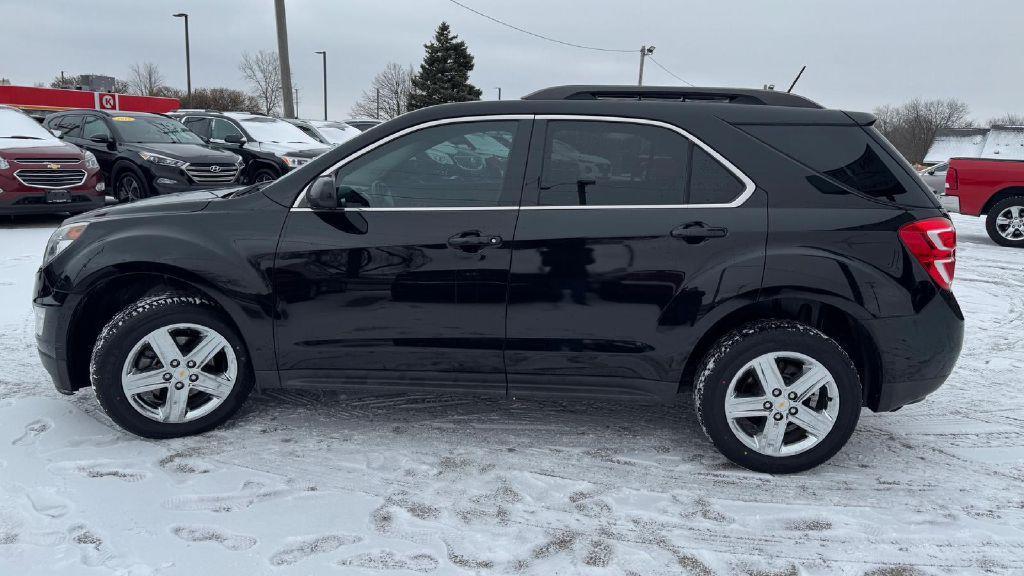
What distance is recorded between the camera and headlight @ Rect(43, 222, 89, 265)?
3.74m

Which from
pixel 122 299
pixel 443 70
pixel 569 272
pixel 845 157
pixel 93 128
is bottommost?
pixel 122 299

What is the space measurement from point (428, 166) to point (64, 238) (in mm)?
1953

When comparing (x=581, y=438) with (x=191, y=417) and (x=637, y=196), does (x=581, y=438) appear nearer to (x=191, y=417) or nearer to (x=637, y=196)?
(x=637, y=196)

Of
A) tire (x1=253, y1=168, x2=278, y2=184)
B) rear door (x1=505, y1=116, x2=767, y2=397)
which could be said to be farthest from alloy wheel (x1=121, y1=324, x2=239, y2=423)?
tire (x1=253, y1=168, x2=278, y2=184)

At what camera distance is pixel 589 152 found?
3463mm

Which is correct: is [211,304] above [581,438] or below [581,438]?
above

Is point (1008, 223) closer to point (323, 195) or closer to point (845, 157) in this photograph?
point (845, 157)

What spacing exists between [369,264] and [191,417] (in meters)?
1.25

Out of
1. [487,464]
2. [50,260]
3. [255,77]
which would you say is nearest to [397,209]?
[487,464]

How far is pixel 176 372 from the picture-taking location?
3.65m

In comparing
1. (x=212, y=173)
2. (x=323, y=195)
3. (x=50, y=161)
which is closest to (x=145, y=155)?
(x=212, y=173)

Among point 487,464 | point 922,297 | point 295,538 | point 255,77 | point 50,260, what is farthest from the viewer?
point 255,77

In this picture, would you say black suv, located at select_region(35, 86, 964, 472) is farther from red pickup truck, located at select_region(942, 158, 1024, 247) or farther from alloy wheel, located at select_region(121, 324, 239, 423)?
red pickup truck, located at select_region(942, 158, 1024, 247)

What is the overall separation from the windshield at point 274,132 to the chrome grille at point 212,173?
7.11ft
